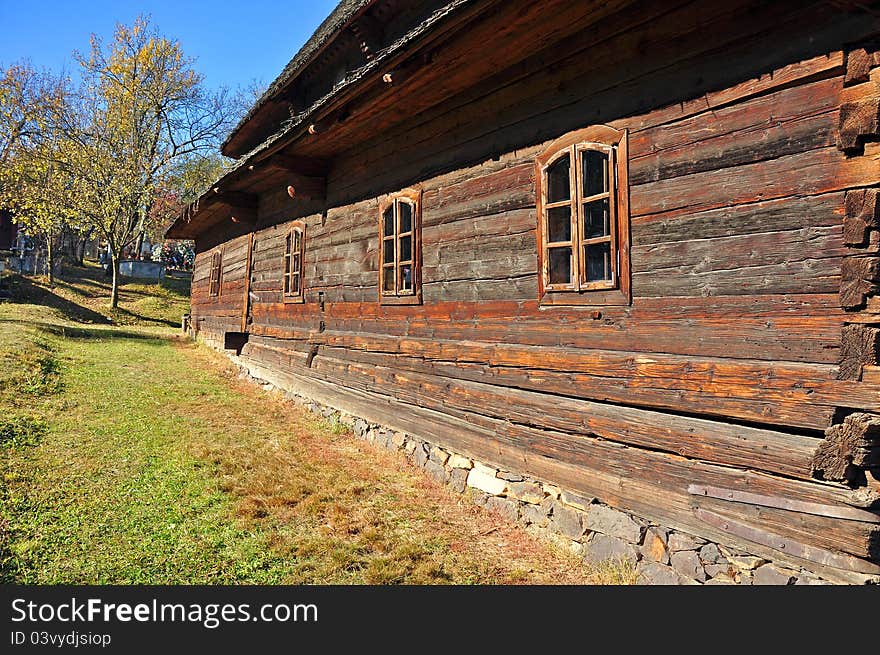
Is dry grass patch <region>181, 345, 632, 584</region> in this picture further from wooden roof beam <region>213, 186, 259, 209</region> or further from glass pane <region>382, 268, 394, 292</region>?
wooden roof beam <region>213, 186, 259, 209</region>

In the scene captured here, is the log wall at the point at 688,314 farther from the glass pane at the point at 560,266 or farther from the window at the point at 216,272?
the window at the point at 216,272

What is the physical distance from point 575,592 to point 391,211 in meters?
5.03

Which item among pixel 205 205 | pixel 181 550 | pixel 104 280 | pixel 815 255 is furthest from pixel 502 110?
pixel 104 280

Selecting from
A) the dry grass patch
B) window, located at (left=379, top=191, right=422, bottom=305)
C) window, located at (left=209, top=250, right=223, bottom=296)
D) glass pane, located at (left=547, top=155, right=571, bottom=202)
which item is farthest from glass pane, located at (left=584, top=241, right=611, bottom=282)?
window, located at (left=209, top=250, right=223, bottom=296)

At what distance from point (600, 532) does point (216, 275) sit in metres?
14.7

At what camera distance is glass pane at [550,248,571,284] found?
478 cm

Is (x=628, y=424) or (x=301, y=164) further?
(x=301, y=164)

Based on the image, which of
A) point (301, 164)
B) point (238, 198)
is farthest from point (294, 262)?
point (238, 198)

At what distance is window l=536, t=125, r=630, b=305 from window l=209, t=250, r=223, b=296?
1305 centimetres

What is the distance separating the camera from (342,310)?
812 centimetres

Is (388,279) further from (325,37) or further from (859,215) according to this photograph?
(859,215)

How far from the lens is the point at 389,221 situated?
7203mm

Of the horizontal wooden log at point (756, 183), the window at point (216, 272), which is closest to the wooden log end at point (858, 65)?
the horizontal wooden log at point (756, 183)

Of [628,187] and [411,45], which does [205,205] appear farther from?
[628,187]
